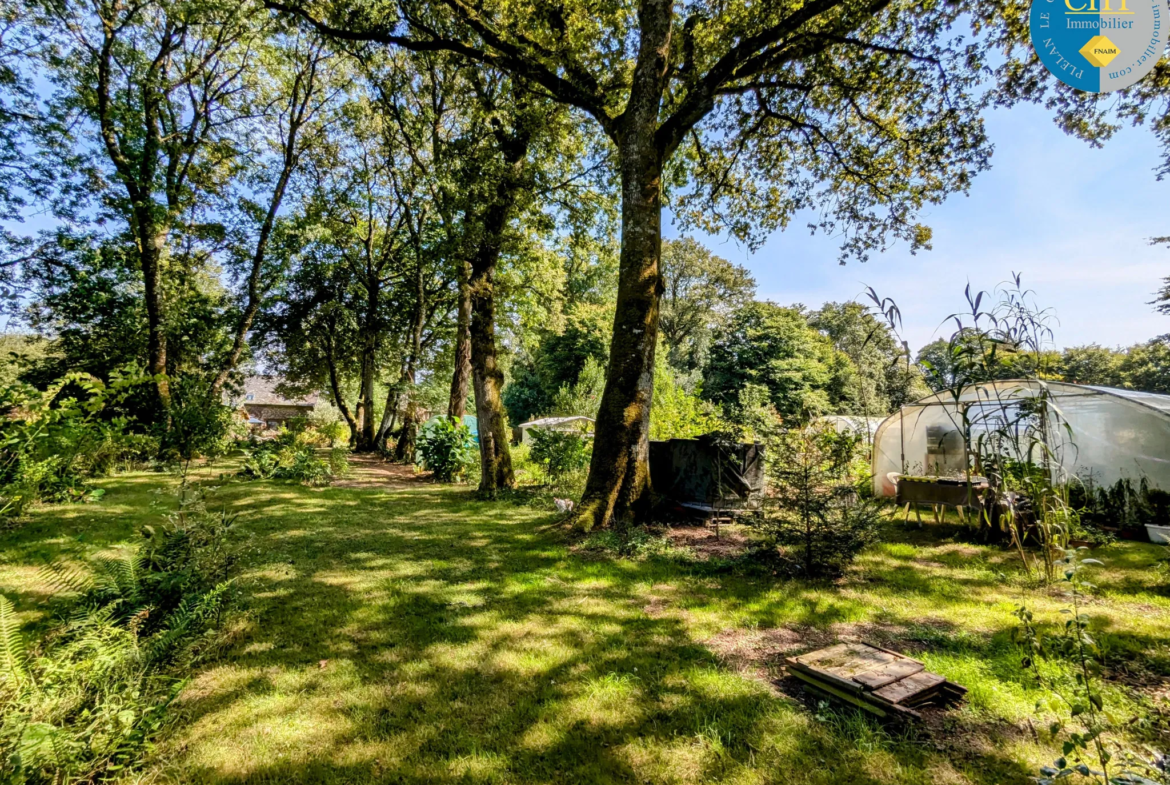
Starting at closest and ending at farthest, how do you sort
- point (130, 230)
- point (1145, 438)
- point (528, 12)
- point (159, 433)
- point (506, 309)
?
point (1145, 438), point (528, 12), point (159, 433), point (130, 230), point (506, 309)

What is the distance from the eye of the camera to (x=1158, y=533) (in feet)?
19.6

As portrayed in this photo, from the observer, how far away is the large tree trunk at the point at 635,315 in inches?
243

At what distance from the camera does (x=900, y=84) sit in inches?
309

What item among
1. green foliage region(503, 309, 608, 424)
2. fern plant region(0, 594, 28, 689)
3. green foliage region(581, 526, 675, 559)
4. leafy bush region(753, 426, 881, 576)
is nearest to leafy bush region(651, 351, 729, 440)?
green foliage region(581, 526, 675, 559)

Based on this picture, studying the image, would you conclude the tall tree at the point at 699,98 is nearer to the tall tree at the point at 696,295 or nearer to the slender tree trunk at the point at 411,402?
the slender tree trunk at the point at 411,402

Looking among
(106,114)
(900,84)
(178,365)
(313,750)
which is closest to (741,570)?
(313,750)

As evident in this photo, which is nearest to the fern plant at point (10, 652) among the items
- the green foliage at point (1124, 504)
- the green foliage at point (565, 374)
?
the green foliage at point (1124, 504)

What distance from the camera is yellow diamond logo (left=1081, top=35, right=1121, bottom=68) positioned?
5383mm

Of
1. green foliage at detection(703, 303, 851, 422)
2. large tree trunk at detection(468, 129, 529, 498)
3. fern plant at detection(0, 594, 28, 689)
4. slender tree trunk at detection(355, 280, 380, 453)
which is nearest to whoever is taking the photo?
fern plant at detection(0, 594, 28, 689)

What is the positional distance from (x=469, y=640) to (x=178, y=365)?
A: 17.8 meters

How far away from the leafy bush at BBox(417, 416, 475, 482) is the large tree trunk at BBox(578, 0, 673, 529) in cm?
623

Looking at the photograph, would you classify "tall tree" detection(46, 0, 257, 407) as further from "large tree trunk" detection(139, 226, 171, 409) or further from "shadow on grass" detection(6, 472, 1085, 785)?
"shadow on grass" detection(6, 472, 1085, 785)

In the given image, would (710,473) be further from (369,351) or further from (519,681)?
(369,351)

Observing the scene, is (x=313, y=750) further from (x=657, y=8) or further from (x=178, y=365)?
(x=178, y=365)
